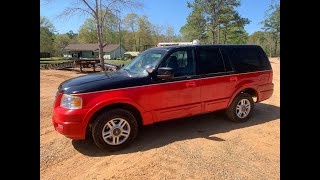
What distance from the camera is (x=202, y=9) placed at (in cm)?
4047

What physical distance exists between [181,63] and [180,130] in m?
1.41

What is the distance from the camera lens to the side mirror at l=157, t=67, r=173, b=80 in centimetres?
447

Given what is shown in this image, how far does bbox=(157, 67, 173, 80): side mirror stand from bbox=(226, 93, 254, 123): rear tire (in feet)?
6.46

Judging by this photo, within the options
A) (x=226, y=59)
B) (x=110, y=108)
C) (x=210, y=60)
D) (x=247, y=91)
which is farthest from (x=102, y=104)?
(x=247, y=91)

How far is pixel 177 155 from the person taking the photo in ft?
13.5

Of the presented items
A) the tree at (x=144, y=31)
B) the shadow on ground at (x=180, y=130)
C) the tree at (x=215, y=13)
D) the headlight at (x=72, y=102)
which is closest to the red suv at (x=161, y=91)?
the headlight at (x=72, y=102)

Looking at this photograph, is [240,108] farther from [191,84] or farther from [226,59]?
[191,84]

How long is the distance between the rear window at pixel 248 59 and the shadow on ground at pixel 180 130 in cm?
124

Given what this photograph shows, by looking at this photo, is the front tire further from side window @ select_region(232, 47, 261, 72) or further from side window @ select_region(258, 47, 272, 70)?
side window @ select_region(258, 47, 272, 70)

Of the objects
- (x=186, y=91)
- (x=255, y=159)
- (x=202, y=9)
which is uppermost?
(x=202, y=9)

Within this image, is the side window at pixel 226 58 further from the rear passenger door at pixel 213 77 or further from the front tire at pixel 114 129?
the front tire at pixel 114 129
